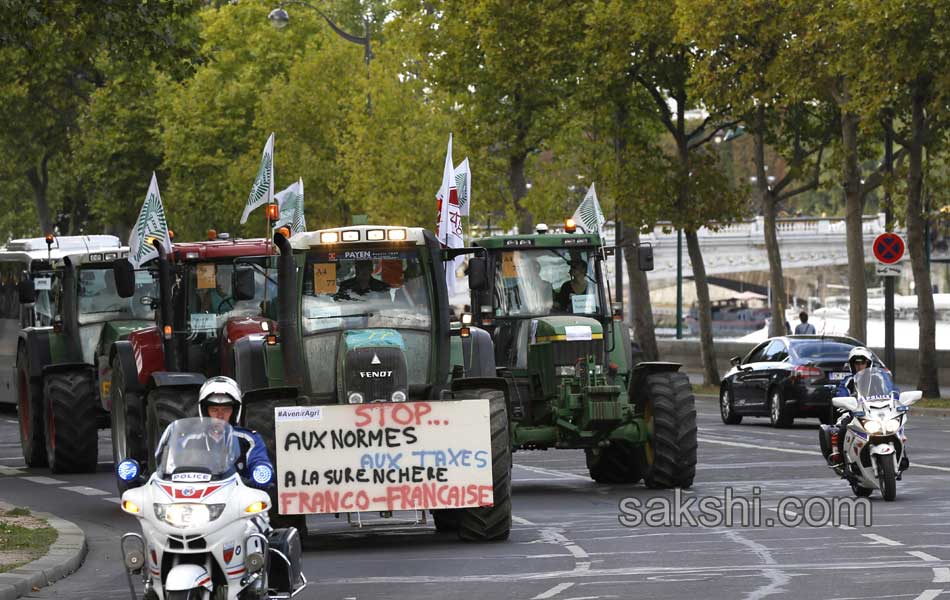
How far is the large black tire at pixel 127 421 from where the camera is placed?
64.0 ft

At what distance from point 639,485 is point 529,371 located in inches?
64.5

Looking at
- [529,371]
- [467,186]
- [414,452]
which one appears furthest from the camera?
[467,186]

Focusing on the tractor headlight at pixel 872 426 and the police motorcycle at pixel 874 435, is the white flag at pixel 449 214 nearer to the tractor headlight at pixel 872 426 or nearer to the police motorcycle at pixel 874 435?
the police motorcycle at pixel 874 435

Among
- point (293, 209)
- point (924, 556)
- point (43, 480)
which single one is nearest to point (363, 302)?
point (924, 556)

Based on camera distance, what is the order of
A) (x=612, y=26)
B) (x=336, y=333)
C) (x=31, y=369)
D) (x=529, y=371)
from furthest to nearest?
(x=612, y=26) < (x=31, y=369) < (x=529, y=371) < (x=336, y=333)

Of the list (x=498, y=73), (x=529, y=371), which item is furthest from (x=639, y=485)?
(x=498, y=73)

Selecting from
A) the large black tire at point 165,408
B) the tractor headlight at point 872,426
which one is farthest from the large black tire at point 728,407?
the large black tire at point 165,408

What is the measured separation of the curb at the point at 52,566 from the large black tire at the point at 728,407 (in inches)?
748

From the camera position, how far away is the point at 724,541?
15352 mm

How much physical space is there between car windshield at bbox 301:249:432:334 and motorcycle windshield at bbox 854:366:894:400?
4.73m

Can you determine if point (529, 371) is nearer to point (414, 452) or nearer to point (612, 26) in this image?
point (414, 452)

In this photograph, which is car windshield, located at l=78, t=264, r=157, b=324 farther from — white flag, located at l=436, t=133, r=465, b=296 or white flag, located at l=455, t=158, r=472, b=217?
white flag, located at l=455, t=158, r=472, b=217

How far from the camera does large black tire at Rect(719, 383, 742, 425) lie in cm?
3456

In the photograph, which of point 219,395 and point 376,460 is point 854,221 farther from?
point 219,395
